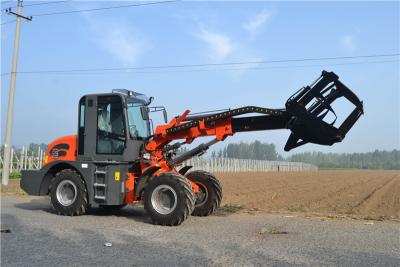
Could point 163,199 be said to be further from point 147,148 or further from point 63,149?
point 63,149

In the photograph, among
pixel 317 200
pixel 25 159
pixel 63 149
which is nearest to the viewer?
pixel 63 149

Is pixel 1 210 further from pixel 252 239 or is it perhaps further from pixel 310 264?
pixel 310 264

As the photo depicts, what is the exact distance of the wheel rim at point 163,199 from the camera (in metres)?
9.67

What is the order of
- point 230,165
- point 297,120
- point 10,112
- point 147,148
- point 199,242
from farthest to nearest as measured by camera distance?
point 230,165 → point 10,112 → point 147,148 → point 297,120 → point 199,242

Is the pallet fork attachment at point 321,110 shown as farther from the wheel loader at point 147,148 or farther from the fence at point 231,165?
the fence at point 231,165

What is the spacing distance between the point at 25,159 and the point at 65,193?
28672 mm

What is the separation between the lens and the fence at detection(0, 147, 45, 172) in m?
37.3

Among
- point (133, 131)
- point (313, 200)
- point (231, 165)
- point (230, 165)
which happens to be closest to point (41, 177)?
point (133, 131)

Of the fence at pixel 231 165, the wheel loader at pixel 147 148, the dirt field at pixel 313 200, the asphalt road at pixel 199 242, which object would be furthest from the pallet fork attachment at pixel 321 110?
the fence at pixel 231 165

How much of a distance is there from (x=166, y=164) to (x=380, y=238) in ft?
16.4

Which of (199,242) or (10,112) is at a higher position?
(10,112)

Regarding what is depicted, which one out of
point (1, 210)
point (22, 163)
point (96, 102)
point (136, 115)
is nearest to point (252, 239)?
point (136, 115)

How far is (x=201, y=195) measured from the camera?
1123cm

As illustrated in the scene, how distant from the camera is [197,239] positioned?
7945mm
